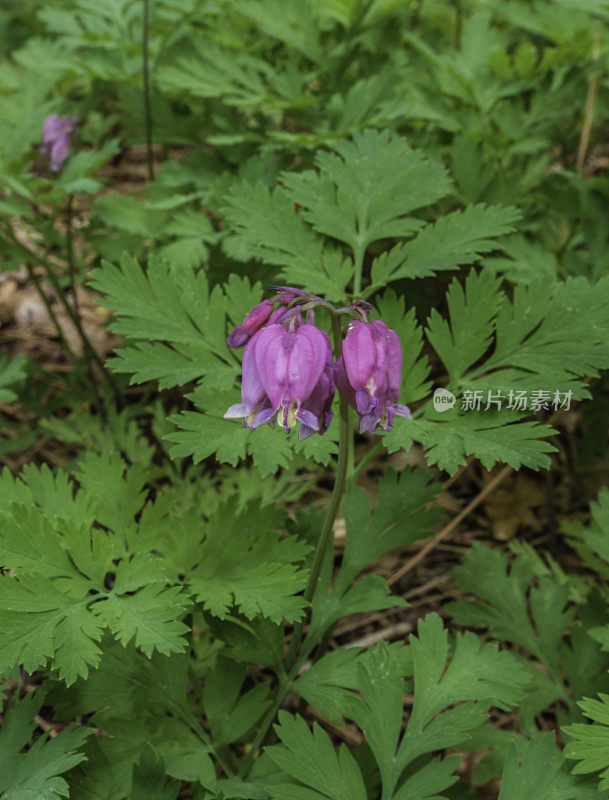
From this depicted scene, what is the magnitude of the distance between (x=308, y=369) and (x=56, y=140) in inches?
78.6

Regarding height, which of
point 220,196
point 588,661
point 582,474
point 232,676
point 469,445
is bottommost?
point 582,474

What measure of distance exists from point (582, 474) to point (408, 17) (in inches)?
107

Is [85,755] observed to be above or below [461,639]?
below

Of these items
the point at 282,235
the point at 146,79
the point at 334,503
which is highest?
the point at 146,79

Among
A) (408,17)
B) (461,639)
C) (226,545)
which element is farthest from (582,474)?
(408,17)

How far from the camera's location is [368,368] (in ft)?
4.13

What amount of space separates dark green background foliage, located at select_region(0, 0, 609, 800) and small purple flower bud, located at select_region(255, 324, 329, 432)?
267 mm

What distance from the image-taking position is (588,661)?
6.07ft

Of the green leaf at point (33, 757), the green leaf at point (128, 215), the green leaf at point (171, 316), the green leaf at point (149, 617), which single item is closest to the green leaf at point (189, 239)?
the green leaf at point (128, 215)

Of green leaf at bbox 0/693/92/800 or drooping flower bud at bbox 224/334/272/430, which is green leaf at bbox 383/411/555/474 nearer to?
drooping flower bud at bbox 224/334/272/430

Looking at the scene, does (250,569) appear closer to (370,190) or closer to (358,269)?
(358,269)

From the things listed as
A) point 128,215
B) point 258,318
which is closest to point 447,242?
point 258,318

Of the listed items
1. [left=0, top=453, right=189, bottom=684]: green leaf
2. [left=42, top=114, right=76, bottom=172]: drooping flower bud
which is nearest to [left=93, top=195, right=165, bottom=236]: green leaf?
[left=42, top=114, right=76, bottom=172]: drooping flower bud

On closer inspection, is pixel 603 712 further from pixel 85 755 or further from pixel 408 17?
pixel 408 17
